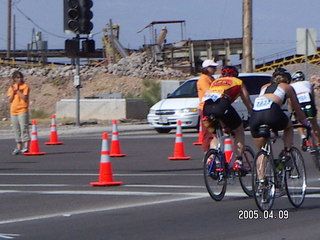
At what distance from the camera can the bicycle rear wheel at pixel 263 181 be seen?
10.0 meters

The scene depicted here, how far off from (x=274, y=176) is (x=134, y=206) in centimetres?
206

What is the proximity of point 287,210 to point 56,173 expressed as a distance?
6.54 metres

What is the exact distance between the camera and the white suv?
1033 inches

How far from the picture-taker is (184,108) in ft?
86.5

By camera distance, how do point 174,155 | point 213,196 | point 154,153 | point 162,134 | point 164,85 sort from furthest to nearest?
point 164,85
point 162,134
point 154,153
point 174,155
point 213,196

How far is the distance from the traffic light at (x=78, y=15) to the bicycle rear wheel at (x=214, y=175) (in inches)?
406

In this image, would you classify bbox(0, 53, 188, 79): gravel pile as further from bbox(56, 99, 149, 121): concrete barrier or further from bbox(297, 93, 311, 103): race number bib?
bbox(297, 93, 311, 103): race number bib

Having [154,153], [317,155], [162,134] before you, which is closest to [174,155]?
[154,153]

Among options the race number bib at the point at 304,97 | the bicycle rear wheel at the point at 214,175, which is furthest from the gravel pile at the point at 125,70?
the bicycle rear wheel at the point at 214,175

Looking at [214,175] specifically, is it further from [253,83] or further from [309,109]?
[253,83]

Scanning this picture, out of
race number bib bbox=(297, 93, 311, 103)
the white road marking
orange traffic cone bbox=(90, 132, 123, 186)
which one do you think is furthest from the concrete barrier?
the white road marking

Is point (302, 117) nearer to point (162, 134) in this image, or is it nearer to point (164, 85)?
point (162, 134)

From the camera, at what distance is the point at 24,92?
20.1 meters
